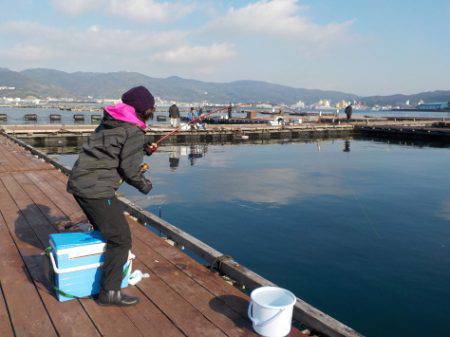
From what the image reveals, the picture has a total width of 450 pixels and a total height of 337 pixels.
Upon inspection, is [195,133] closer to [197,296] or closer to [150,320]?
[197,296]

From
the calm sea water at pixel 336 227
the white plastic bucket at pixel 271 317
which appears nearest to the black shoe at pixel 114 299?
the white plastic bucket at pixel 271 317

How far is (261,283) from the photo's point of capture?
4.52 metres

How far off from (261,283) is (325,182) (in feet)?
41.9

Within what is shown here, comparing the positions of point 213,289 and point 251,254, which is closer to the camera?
A: point 213,289

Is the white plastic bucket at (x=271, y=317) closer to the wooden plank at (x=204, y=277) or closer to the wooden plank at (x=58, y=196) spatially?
the wooden plank at (x=204, y=277)

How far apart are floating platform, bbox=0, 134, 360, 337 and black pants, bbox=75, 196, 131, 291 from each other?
1.11 feet

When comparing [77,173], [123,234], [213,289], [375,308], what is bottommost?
[375,308]

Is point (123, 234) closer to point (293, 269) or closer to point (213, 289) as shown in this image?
point (213, 289)

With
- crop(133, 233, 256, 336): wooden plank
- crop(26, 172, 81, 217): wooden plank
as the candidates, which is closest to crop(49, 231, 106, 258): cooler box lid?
crop(133, 233, 256, 336): wooden plank

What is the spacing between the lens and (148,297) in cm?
434

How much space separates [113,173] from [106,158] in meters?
0.18

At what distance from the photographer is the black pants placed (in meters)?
4.00

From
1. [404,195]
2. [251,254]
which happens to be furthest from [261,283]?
[404,195]

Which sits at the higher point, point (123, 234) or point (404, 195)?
point (123, 234)
